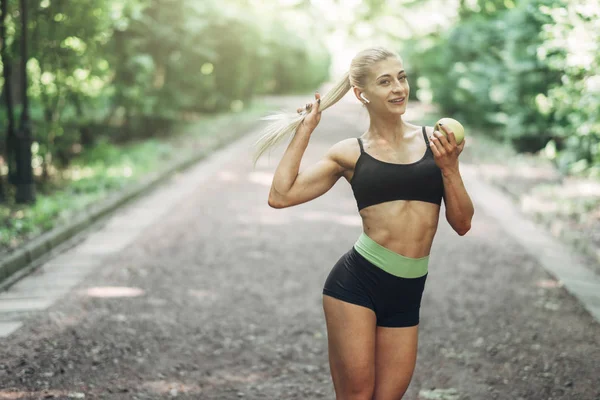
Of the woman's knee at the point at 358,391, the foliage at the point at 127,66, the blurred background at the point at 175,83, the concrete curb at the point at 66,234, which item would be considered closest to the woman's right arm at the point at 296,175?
the blurred background at the point at 175,83

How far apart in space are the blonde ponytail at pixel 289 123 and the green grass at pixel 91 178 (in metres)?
4.86

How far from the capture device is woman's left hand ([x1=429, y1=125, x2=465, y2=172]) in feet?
9.29

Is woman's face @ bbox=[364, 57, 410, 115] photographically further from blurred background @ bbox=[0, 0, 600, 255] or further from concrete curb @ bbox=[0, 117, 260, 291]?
concrete curb @ bbox=[0, 117, 260, 291]

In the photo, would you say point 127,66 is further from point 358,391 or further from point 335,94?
point 358,391

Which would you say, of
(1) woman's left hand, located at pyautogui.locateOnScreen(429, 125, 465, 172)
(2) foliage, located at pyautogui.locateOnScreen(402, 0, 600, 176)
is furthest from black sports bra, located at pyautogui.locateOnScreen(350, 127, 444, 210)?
(2) foliage, located at pyautogui.locateOnScreen(402, 0, 600, 176)

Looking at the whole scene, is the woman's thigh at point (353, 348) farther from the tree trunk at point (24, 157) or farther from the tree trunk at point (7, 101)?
the tree trunk at point (7, 101)

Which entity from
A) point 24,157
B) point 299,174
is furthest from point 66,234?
point 299,174

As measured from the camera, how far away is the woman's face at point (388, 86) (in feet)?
9.69

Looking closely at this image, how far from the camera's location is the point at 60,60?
10508 mm

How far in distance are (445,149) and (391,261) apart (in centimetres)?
54

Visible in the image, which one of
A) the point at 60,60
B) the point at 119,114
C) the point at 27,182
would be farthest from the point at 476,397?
the point at 119,114

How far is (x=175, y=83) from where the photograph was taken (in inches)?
709

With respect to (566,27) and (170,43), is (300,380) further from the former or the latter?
(170,43)

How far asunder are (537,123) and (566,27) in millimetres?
5911
